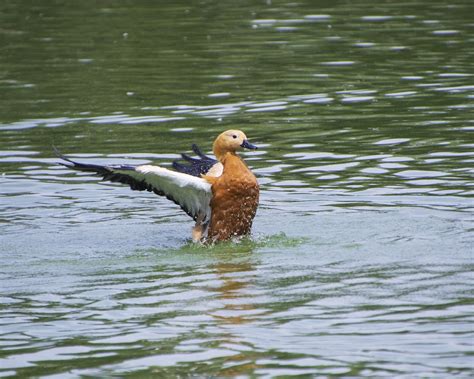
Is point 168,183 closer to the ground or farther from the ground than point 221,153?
closer to the ground

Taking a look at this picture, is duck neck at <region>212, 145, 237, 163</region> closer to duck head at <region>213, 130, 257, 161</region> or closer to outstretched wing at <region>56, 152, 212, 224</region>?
duck head at <region>213, 130, 257, 161</region>

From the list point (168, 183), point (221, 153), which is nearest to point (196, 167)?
point (221, 153)

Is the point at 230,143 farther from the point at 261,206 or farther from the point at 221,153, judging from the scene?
the point at 261,206

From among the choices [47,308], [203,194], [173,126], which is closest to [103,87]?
[173,126]

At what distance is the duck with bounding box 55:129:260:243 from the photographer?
10.5 m

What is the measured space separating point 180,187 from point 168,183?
0.11 meters

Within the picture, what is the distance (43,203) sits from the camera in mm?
12125

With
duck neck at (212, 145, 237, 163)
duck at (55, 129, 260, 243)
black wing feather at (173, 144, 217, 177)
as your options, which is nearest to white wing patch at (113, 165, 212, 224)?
duck at (55, 129, 260, 243)

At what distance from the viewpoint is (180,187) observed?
1066 centimetres

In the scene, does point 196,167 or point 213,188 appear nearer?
point 213,188

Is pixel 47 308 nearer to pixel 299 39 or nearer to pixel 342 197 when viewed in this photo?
pixel 342 197

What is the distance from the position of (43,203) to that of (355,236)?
337 centimetres

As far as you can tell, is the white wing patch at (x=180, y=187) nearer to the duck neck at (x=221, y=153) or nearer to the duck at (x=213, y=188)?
the duck at (x=213, y=188)

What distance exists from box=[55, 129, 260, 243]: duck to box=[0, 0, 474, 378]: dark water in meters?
0.21
